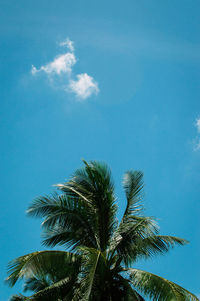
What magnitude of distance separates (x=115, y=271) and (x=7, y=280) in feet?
9.89

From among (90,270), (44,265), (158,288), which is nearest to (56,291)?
(44,265)

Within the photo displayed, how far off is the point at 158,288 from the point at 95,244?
89.1 inches

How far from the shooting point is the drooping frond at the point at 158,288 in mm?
7191

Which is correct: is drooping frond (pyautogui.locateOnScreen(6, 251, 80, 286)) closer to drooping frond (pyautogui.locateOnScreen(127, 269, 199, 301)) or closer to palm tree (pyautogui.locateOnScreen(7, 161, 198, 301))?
palm tree (pyautogui.locateOnScreen(7, 161, 198, 301))

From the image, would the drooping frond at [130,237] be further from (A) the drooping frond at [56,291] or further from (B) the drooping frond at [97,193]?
(A) the drooping frond at [56,291]

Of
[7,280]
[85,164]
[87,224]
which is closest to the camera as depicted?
[7,280]

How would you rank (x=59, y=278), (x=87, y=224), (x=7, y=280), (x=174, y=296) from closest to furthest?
(x=174, y=296)
(x=7, y=280)
(x=59, y=278)
(x=87, y=224)

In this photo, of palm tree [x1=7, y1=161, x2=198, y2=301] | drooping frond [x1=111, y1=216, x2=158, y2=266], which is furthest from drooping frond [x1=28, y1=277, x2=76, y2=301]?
drooping frond [x1=111, y1=216, x2=158, y2=266]

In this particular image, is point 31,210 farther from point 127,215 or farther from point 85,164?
point 127,215

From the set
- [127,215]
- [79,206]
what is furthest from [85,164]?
[127,215]

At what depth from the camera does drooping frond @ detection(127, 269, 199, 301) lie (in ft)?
23.6

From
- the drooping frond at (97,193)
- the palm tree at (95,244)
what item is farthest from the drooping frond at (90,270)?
the drooping frond at (97,193)

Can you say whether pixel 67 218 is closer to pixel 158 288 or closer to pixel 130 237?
pixel 130 237

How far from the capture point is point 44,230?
9688 millimetres
